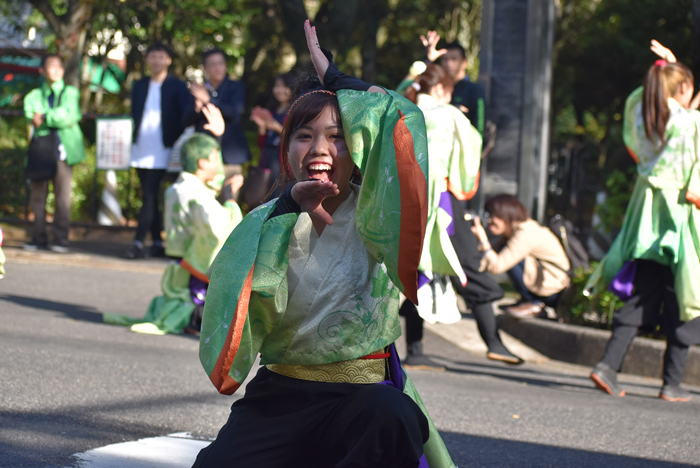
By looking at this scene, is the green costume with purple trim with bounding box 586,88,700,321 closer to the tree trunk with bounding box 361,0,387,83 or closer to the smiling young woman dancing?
the smiling young woman dancing

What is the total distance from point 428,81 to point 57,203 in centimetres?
554

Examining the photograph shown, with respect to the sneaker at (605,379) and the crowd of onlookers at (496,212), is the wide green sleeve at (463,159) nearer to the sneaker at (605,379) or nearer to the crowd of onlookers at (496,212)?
the crowd of onlookers at (496,212)

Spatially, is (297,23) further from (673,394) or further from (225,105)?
(673,394)

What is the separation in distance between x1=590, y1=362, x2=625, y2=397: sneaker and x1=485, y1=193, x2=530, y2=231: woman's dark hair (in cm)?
175

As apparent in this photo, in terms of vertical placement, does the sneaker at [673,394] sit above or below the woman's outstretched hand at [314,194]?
below

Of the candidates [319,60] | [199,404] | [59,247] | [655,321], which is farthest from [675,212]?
[59,247]

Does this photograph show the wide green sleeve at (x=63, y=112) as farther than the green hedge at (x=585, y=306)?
Yes

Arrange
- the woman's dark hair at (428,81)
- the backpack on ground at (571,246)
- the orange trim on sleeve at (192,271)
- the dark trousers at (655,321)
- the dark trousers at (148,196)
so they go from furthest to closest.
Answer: the dark trousers at (148,196) < the backpack on ground at (571,246) < the orange trim on sleeve at (192,271) < the woman's dark hair at (428,81) < the dark trousers at (655,321)

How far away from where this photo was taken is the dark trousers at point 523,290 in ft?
21.9

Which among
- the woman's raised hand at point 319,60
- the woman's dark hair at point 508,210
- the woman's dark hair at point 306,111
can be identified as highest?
the woman's raised hand at point 319,60

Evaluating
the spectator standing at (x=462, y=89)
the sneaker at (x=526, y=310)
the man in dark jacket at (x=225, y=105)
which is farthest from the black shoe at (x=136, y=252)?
the sneaker at (x=526, y=310)

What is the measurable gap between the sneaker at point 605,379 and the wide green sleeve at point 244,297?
3151mm

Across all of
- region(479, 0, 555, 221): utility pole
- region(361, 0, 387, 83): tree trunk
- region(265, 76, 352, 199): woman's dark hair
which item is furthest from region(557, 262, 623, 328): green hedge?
region(361, 0, 387, 83): tree trunk

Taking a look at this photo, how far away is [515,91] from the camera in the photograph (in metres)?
9.33
